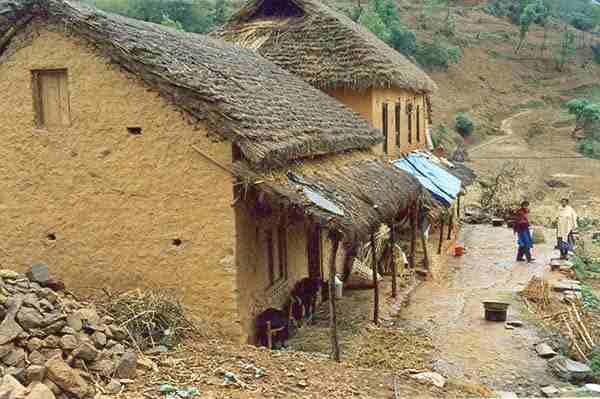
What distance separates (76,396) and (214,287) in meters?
2.84

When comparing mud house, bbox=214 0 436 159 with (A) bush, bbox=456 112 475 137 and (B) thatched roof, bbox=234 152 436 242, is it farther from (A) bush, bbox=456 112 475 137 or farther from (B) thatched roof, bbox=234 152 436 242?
(A) bush, bbox=456 112 475 137

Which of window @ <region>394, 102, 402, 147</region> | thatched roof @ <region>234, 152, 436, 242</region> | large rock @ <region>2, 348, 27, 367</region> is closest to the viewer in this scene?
large rock @ <region>2, 348, 27, 367</region>

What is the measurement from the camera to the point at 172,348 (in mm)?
8305

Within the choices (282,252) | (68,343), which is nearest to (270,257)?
(282,252)

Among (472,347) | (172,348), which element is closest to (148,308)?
(172,348)

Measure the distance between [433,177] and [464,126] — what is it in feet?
95.1

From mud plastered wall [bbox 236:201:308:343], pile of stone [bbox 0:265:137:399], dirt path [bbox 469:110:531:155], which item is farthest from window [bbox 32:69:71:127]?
dirt path [bbox 469:110:531:155]

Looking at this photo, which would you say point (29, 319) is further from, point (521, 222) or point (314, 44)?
point (521, 222)

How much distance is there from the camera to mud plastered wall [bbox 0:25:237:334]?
8.80 metres

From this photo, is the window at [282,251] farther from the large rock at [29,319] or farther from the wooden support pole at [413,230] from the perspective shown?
the large rock at [29,319]

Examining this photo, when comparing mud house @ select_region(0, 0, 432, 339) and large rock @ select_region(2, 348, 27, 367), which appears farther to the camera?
mud house @ select_region(0, 0, 432, 339)

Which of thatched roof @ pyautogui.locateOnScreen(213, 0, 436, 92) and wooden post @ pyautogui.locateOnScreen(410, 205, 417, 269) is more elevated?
thatched roof @ pyautogui.locateOnScreen(213, 0, 436, 92)

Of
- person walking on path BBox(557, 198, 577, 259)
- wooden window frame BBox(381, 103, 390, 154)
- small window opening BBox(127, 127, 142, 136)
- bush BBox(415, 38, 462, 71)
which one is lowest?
person walking on path BBox(557, 198, 577, 259)

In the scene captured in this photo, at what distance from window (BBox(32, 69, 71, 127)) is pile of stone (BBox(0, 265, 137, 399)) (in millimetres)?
2585
